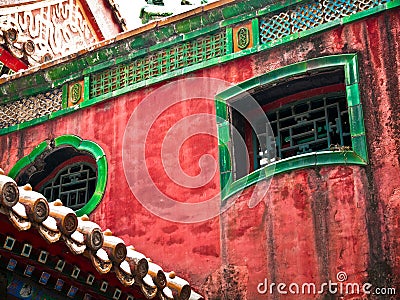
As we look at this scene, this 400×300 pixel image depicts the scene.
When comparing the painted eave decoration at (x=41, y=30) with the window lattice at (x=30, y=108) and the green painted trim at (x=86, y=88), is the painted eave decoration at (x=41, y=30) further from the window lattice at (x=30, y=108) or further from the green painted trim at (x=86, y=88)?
the green painted trim at (x=86, y=88)

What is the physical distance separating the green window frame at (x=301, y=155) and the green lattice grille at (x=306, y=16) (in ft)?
1.78

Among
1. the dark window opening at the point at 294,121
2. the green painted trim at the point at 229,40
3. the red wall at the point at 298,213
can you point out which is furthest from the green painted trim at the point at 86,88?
the dark window opening at the point at 294,121

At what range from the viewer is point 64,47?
12.9 m

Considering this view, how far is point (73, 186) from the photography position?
10.3 meters

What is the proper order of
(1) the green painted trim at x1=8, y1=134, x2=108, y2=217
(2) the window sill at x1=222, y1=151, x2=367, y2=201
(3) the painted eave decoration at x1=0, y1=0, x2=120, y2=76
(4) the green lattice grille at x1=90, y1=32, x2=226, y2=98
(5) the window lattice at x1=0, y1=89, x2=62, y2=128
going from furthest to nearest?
1. (3) the painted eave decoration at x1=0, y1=0, x2=120, y2=76
2. (5) the window lattice at x1=0, y1=89, x2=62, y2=128
3. (1) the green painted trim at x1=8, y1=134, x2=108, y2=217
4. (4) the green lattice grille at x1=90, y1=32, x2=226, y2=98
5. (2) the window sill at x1=222, y1=151, x2=367, y2=201

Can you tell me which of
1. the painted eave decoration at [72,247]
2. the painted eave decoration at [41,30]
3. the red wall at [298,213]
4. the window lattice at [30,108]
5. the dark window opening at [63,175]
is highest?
the painted eave decoration at [41,30]

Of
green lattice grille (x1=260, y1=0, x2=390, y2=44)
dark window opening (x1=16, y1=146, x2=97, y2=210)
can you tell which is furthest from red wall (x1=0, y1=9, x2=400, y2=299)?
dark window opening (x1=16, y1=146, x2=97, y2=210)

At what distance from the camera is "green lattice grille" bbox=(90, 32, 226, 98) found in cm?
943

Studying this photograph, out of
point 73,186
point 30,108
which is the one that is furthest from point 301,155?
point 30,108

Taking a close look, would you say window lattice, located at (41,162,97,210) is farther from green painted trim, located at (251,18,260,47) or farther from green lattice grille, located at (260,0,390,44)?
green lattice grille, located at (260,0,390,44)

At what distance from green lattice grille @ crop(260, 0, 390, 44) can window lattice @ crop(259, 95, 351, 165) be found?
919 millimetres

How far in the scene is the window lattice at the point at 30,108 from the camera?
1069 centimetres

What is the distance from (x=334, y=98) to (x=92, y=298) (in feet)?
12.5

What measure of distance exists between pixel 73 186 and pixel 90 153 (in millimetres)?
637
